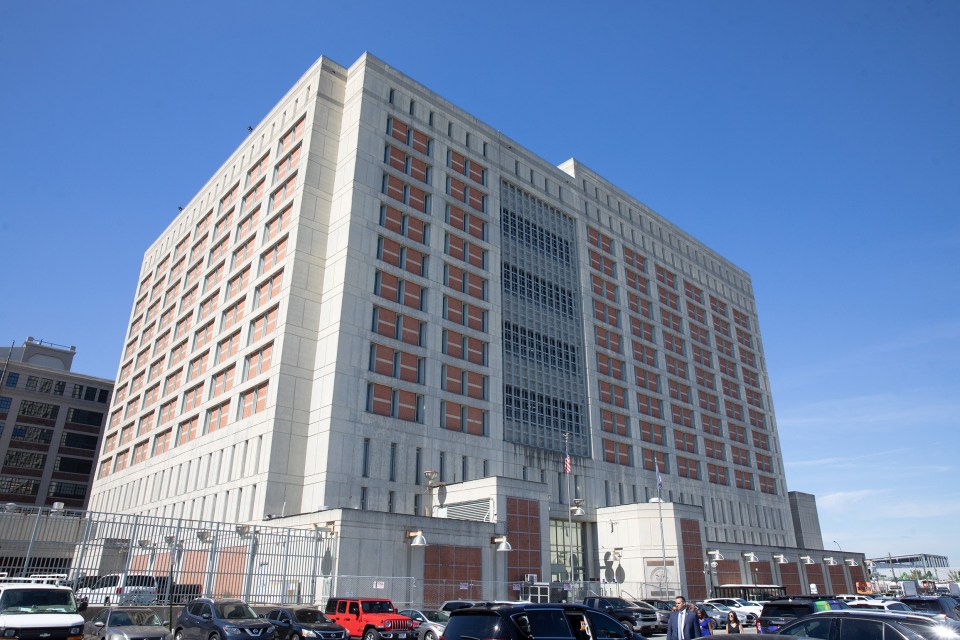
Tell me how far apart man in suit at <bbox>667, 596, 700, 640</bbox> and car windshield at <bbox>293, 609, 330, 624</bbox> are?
1457cm

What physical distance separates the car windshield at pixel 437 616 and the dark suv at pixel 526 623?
14341 mm

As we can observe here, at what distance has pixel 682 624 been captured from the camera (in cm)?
1761

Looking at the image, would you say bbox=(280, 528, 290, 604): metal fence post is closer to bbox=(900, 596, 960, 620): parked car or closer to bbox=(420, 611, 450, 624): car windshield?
bbox=(420, 611, 450, 624): car windshield

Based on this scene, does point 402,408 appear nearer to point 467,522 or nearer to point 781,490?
point 467,522

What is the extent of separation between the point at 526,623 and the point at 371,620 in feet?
51.3

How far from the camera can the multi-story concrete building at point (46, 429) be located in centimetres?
9656

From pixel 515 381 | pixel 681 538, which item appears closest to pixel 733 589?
pixel 681 538

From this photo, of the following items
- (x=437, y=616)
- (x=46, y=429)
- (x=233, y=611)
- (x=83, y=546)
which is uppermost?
(x=46, y=429)

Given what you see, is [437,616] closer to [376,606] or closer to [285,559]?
[376,606]

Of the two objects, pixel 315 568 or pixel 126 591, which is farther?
pixel 315 568

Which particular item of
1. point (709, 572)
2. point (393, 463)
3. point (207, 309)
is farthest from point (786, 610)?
point (207, 309)

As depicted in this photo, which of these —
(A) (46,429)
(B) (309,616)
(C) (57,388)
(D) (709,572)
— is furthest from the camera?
(C) (57,388)

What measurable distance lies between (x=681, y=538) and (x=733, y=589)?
279 inches

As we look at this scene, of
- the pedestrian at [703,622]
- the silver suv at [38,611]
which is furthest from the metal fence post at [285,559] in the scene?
the pedestrian at [703,622]
